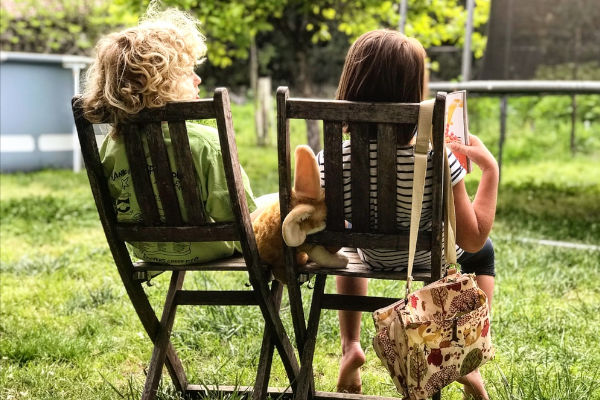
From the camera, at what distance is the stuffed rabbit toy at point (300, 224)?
233 centimetres

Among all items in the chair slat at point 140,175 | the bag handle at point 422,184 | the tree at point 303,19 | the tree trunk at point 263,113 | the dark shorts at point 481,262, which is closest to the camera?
the bag handle at point 422,184

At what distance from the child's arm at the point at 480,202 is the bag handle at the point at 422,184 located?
0.14m

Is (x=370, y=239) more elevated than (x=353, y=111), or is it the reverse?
(x=353, y=111)

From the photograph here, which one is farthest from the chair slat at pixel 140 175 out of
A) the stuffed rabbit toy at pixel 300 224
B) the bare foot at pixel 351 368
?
the bare foot at pixel 351 368

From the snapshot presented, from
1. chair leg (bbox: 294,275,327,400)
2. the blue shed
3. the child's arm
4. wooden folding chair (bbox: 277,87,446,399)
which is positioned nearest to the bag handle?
wooden folding chair (bbox: 277,87,446,399)

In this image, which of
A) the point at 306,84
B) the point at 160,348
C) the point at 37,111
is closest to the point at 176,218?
the point at 160,348

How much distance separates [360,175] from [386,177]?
0.25 ft

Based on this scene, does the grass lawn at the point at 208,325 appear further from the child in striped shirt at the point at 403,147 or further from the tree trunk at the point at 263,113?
the tree trunk at the point at 263,113

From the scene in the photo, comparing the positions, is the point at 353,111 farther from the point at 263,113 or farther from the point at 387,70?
the point at 263,113

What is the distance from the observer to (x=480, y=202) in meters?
2.54

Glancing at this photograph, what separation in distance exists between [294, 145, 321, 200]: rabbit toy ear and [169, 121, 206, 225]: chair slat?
1.02ft

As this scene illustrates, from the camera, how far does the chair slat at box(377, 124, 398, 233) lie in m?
2.23

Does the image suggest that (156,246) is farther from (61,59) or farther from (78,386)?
(61,59)

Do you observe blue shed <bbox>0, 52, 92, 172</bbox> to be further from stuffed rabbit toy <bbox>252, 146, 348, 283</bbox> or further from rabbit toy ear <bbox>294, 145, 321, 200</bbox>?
rabbit toy ear <bbox>294, 145, 321, 200</bbox>
